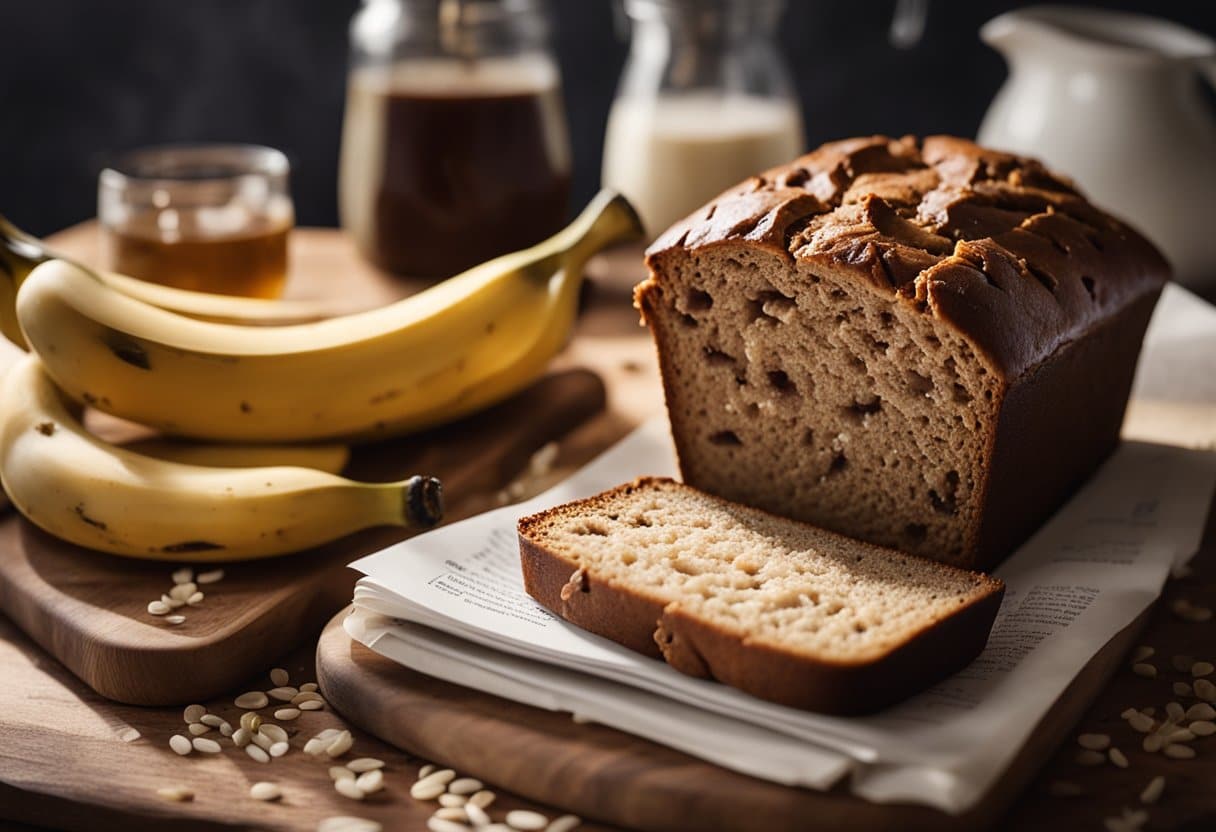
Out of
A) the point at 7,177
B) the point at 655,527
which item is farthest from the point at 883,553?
the point at 7,177

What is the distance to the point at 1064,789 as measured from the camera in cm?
159

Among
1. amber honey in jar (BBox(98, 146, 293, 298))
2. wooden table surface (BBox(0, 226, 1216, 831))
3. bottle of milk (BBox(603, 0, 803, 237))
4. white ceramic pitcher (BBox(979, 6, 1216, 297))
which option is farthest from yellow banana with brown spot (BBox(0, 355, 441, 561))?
white ceramic pitcher (BBox(979, 6, 1216, 297))

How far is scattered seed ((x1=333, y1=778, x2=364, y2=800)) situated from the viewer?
1589mm

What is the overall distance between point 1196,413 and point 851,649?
1.50 m

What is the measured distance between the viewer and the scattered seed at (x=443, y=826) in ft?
4.99

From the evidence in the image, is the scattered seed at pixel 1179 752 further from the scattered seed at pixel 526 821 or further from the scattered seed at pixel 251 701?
the scattered seed at pixel 251 701

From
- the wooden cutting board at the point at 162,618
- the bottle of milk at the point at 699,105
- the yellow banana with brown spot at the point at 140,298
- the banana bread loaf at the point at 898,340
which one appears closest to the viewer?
the wooden cutting board at the point at 162,618

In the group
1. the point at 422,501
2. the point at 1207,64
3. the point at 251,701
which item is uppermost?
the point at 1207,64

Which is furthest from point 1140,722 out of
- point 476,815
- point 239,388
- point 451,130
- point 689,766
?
point 451,130

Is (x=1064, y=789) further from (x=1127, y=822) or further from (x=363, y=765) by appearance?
(x=363, y=765)

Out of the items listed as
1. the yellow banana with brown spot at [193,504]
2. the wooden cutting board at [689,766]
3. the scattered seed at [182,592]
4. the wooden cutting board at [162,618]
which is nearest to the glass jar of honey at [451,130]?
the wooden cutting board at [162,618]

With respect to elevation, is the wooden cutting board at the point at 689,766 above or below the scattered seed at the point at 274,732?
above

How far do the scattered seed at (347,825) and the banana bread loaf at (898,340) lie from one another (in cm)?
93

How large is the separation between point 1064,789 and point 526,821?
637mm
